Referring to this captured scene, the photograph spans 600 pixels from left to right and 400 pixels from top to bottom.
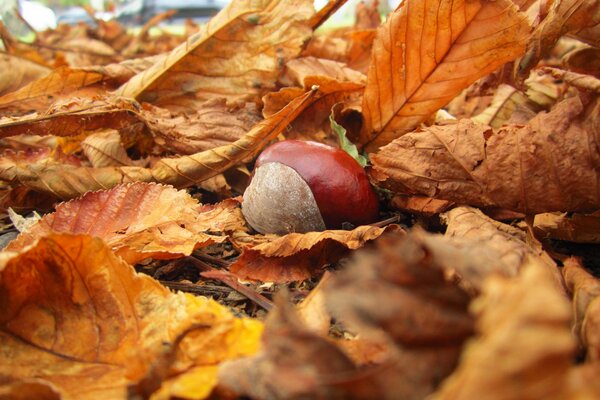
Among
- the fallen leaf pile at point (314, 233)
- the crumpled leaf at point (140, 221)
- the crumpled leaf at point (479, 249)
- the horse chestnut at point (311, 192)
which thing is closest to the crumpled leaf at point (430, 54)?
the fallen leaf pile at point (314, 233)

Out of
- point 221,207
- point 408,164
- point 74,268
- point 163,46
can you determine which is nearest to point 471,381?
point 74,268

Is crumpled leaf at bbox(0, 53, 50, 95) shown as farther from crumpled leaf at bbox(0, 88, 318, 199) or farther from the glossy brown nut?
the glossy brown nut

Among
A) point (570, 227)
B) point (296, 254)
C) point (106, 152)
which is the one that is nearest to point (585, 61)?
point (570, 227)

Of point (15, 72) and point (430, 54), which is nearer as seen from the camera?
point (430, 54)

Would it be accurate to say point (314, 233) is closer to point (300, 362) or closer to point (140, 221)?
point (140, 221)

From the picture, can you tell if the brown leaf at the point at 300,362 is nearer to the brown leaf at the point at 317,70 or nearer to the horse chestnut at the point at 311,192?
the horse chestnut at the point at 311,192

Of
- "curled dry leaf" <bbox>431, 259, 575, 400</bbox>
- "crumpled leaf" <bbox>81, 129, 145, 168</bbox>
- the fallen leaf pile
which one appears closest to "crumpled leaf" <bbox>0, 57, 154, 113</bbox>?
the fallen leaf pile

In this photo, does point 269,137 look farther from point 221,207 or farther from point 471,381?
point 471,381
